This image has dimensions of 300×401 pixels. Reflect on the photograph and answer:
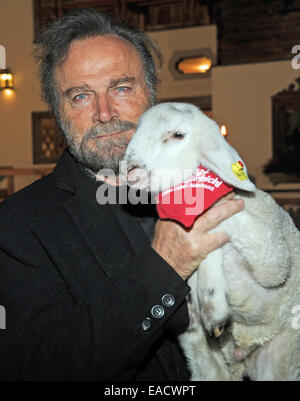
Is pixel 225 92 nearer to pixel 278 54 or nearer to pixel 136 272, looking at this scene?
pixel 278 54

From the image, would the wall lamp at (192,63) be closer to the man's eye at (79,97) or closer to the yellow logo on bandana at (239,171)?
the man's eye at (79,97)

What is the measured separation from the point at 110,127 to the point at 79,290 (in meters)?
0.57

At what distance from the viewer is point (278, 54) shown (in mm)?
7977

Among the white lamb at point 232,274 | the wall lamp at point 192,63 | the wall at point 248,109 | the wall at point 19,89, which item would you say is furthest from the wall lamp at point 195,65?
the white lamb at point 232,274

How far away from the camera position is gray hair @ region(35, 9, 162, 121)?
5.63 ft

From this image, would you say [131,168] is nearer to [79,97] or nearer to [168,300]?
[168,300]

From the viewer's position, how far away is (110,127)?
61.1 inches

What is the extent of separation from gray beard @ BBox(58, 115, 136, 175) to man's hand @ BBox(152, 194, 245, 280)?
15.2 inches

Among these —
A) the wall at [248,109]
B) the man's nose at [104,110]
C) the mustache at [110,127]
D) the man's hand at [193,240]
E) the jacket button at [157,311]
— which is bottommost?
the jacket button at [157,311]

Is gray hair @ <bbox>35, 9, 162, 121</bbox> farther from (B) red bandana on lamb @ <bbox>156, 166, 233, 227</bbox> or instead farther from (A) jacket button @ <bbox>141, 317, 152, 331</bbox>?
(A) jacket button @ <bbox>141, 317, 152, 331</bbox>

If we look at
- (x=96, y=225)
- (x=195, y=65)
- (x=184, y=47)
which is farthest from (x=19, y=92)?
(x=96, y=225)

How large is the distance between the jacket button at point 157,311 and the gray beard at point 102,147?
0.61 metres

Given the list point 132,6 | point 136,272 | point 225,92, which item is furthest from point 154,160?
point 132,6

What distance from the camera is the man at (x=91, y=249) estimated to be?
3.89 ft
